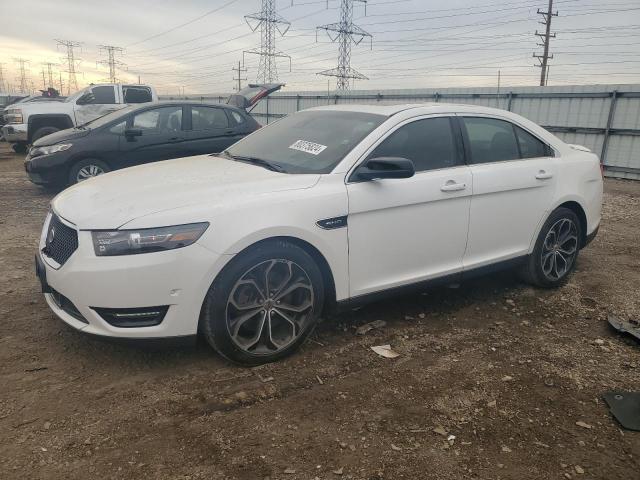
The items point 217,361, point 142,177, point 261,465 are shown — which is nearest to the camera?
point 261,465

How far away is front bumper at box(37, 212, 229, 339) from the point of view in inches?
109

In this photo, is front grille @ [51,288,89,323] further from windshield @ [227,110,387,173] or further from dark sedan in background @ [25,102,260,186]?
dark sedan in background @ [25,102,260,186]

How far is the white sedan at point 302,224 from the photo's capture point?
2842 mm

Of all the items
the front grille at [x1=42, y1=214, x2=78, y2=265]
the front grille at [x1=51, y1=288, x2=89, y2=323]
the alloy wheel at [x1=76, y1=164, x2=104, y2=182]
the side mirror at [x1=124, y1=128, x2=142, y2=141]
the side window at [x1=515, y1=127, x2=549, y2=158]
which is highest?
the side window at [x1=515, y1=127, x2=549, y2=158]

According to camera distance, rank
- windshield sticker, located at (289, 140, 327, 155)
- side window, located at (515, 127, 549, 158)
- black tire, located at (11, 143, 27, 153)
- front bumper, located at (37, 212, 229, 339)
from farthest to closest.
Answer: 1. black tire, located at (11, 143, 27, 153)
2. side window, located at (515, 127, 549, 158)
3. windshield sticker, located at (289, 140, 327, 155)
4. front bumper, located at (37, 212, 229, 339)

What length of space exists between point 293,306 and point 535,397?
4.99 feet

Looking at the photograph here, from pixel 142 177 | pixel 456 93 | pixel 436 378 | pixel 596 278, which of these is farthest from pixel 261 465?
pixel 456 93

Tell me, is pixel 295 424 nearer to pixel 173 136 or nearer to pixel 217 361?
pixel 217 361

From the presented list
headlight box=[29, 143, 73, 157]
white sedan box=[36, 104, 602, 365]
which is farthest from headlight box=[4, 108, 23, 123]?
white sedan box=[36, 104, 602, 365]

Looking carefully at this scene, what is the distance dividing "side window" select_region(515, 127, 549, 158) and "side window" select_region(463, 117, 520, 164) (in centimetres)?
7

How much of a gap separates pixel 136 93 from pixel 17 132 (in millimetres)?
3081

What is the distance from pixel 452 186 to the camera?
Answer: 3811mm

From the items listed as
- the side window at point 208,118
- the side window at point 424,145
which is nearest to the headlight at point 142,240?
the side window at point 424,145

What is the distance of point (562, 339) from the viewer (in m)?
3.77
